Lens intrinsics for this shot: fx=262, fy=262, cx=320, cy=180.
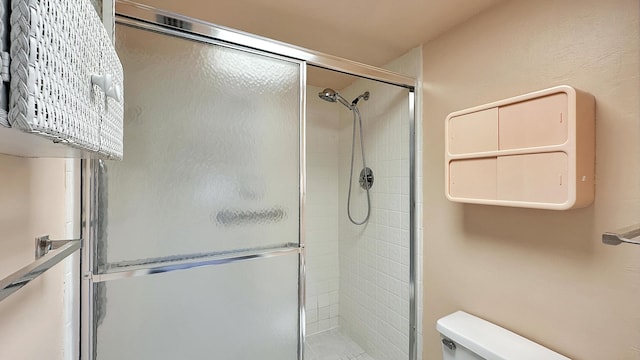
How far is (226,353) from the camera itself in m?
1.12

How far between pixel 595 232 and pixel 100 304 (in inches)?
70.8

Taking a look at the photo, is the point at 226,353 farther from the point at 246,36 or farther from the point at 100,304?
the point at 246,36

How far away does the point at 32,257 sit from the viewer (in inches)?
24.4

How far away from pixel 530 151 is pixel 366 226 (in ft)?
4.31

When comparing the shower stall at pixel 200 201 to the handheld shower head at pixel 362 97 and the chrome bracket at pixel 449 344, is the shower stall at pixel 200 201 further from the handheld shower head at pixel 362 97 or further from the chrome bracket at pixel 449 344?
the chrome bracket at pixel 449 344

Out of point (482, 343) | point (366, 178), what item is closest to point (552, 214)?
point (482, 343)

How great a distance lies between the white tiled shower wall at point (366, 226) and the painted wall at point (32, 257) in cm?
165

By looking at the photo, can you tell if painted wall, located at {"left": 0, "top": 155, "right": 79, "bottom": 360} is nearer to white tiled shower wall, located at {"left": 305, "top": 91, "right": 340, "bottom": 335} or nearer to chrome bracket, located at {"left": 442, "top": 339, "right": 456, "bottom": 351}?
chrome bracket, located at {"left": 442, "top": 339, "right": 456, "bottom": 351}

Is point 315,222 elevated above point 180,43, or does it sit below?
below

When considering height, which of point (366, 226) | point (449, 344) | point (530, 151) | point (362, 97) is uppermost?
point (362, 97)

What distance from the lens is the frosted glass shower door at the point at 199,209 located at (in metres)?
0.96

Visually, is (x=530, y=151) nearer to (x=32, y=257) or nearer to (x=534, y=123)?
(x=534, y=123)

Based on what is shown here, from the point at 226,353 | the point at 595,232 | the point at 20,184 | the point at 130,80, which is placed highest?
the point at 130,80

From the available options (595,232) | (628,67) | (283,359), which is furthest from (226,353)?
(628,67)
